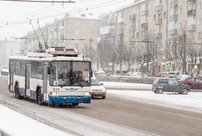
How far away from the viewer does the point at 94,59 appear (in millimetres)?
133375

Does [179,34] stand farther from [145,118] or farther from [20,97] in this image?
[145,118]

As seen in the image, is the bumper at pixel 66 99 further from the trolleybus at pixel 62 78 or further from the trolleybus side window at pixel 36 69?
the trolleybus side window at pixel 36 69

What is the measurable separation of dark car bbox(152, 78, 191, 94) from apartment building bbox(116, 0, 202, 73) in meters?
24.0

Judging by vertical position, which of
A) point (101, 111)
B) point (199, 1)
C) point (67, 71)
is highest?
point (199, 1)

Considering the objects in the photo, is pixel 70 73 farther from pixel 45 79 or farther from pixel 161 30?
pixel 161 30

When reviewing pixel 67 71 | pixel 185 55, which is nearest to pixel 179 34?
pixel 185 55

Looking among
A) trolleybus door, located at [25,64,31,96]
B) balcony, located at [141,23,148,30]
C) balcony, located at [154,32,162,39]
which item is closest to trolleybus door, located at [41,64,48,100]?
trolleybus door, located at [25,64,31,96]

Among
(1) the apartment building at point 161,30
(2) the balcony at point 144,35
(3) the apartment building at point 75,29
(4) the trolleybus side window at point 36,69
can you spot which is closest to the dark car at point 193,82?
(1) the apartment building at point 161,30

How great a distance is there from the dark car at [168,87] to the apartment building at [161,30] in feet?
78.9

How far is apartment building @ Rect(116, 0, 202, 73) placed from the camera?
87.6 metres

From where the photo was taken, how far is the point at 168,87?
49.7m

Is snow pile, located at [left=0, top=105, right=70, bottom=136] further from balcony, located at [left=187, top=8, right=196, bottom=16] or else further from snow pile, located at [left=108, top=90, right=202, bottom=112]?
balcony, located at [left=187, top=8, right=196, bottom=16]

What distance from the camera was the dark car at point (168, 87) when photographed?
1938 inches

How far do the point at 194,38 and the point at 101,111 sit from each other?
210ft
